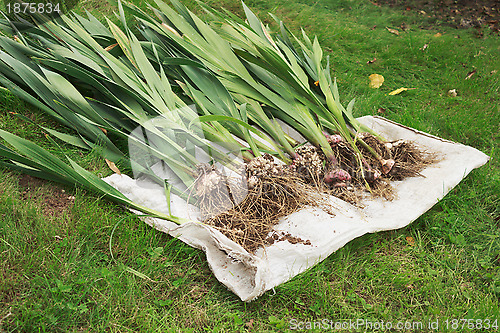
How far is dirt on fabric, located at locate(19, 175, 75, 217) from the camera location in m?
1.64

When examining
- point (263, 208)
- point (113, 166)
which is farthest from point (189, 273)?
point (113, 166)

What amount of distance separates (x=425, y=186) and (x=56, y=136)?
1911 mm

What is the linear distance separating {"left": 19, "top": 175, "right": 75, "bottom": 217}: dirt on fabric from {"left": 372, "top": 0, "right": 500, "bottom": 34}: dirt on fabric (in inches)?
167

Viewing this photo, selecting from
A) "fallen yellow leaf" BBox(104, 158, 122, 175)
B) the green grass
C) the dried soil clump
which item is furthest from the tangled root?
"fallen yellow leaf" BBox(104, 158, 122, 175)

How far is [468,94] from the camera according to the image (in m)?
2.91

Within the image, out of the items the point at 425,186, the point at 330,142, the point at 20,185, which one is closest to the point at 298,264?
the point at 330,142

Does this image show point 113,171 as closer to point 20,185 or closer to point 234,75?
point 20,185

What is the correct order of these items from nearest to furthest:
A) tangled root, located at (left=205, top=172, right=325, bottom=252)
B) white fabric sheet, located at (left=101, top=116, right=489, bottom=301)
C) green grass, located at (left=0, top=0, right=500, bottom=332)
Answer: green grass, located at (left=0, top=0, right=500, bottom=332), white fabric sheet, located at (left=101, top=116, right=489, bottom=301), tangled root, located at (left=205, top=172, right=325, bottom=252)

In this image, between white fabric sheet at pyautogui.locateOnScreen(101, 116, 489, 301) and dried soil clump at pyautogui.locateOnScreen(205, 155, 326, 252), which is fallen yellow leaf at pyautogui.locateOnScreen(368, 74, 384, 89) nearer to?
white fabric sheet at pyautogui.locateOnScreen(101, 116, 489, 301)

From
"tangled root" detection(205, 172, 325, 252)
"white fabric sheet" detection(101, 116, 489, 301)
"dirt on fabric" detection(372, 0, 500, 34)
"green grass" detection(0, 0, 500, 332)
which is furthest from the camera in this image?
"dirt on fabric" detection(372, 0, 500, 34)

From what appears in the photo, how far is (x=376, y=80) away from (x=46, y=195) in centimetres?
252

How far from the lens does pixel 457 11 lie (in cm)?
452

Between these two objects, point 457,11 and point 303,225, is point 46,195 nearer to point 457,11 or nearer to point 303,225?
point 303,225

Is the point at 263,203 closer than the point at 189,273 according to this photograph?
No
